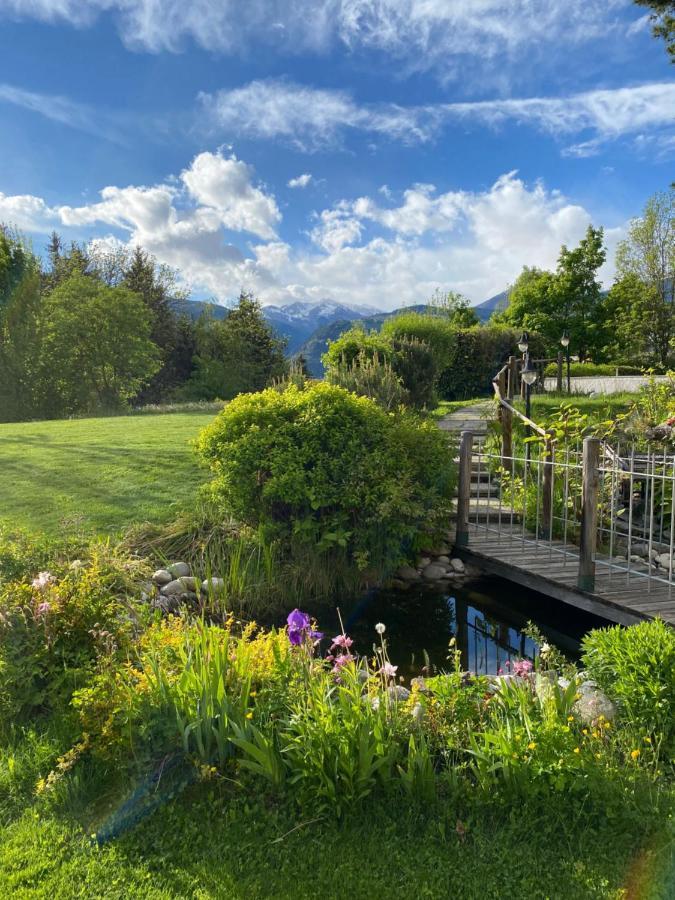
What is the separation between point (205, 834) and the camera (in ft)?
7.13

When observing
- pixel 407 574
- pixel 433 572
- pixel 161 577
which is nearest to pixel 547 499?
pixel 433 572

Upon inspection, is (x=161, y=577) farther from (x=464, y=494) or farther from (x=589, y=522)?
(x=589, y=522)

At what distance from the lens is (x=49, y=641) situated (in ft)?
9.71

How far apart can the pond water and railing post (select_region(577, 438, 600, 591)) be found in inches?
18.4

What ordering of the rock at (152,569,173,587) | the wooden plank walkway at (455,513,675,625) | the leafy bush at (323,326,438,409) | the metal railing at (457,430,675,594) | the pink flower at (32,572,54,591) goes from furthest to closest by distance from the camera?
the leafy bush at (323,326,438,409) < the metal railing at (457,430,675,594) < the rock at (152,569,173,587) < the wooden plank walkway at (455,513,675,625) < the pink flower at (32,572,54,591)

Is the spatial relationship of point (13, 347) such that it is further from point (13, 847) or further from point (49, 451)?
point (13, 847)

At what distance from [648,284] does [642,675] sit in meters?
35.5

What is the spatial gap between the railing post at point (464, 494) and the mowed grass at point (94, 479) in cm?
302

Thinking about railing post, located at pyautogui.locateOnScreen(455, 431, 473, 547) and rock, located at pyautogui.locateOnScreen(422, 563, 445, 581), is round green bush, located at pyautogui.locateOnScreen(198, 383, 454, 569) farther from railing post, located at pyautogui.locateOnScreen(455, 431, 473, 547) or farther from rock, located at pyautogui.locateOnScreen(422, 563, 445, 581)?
railing post, located at pyautogui.locateOnScreen(455, 431, 473, 547)

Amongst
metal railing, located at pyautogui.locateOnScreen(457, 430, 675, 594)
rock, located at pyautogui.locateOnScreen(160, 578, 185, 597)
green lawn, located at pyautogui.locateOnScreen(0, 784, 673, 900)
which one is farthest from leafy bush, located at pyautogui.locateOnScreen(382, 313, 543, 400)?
green lawn, located at pyautogui.locateOnScreen(0, 784, 673, 900)

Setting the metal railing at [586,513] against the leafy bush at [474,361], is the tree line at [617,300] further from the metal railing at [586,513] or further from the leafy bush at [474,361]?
the metal railing at [586,513]

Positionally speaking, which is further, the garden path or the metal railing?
the garden path

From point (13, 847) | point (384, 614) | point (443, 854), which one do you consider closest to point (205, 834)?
point (13, 847)

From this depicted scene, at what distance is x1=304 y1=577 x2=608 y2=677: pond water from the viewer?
444 cm
